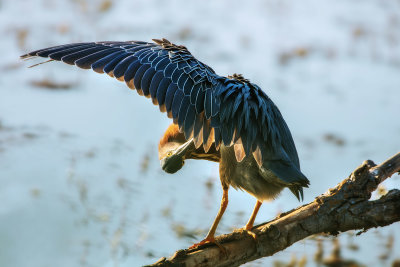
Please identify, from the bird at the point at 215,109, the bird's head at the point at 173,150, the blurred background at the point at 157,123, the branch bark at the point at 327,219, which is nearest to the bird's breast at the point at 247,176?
the bird at the point at 215,109

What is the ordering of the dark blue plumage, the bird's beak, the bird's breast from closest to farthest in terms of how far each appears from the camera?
1. the dark blue plumage
2. the bird's breast
3. the bird's beak

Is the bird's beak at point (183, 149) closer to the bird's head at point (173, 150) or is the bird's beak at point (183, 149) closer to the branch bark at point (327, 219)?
the bird's head at point (173, 150)

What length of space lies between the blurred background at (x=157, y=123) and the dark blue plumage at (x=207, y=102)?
1388 millimetres

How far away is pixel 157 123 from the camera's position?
720cm

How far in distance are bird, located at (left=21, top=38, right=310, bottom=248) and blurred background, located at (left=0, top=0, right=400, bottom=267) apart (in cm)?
124

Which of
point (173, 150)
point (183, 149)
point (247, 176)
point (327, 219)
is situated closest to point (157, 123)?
point (173, 150)

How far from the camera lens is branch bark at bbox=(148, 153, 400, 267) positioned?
3.40 metres

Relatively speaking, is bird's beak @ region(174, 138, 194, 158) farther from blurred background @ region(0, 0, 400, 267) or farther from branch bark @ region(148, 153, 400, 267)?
blurred background @ region(0, 0, 400, 267)

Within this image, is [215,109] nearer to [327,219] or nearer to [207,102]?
[207,102]

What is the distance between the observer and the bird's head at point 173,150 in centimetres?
377

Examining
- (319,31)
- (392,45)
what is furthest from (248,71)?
(392,45)

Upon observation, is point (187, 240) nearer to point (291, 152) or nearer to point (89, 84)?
point (291, 152)

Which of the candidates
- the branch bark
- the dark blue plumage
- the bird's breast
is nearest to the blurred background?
the branch bark

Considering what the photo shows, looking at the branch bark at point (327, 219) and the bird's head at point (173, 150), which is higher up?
the bird's head at point (173, 150)
